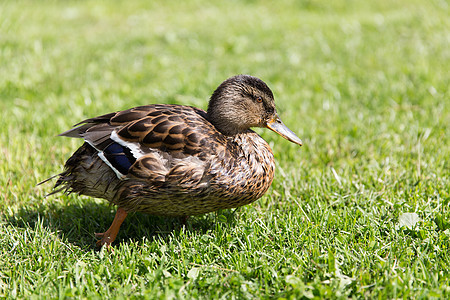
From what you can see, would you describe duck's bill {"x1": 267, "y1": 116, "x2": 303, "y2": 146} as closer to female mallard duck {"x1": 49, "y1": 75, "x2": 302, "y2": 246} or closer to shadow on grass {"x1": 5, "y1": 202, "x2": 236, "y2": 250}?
female mallard duck {"x1": 49, "y1": 75, "x2": 302, "y2": 246}

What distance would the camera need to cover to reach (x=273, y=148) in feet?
15.5

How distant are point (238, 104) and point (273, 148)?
1388mm

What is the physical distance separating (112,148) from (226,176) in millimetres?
841

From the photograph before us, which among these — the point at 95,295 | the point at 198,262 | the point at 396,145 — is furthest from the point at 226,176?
the point at 396,145

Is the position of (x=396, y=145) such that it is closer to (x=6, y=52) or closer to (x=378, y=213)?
(x=378, y=213)

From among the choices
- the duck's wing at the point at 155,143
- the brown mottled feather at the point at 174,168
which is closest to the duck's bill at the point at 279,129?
the brown mottled feather at the point at 174,168

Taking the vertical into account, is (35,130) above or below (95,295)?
above

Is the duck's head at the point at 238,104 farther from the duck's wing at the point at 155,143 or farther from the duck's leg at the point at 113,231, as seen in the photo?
the duck's leg at the point at 113,231

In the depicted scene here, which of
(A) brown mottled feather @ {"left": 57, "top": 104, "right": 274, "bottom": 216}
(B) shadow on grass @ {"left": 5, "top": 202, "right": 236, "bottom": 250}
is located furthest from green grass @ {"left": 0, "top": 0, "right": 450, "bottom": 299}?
(A) brown mottled feather @ {"left": 57, "top": 104, "right": 274, "bottom": 216}

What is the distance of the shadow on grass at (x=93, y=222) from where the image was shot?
11.4ft

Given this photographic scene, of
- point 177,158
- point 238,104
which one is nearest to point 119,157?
point 177,158

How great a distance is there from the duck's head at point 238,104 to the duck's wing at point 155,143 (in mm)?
154

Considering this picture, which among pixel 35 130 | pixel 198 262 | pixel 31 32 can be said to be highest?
pixel 31 32

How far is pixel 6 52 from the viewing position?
7.00 metres
